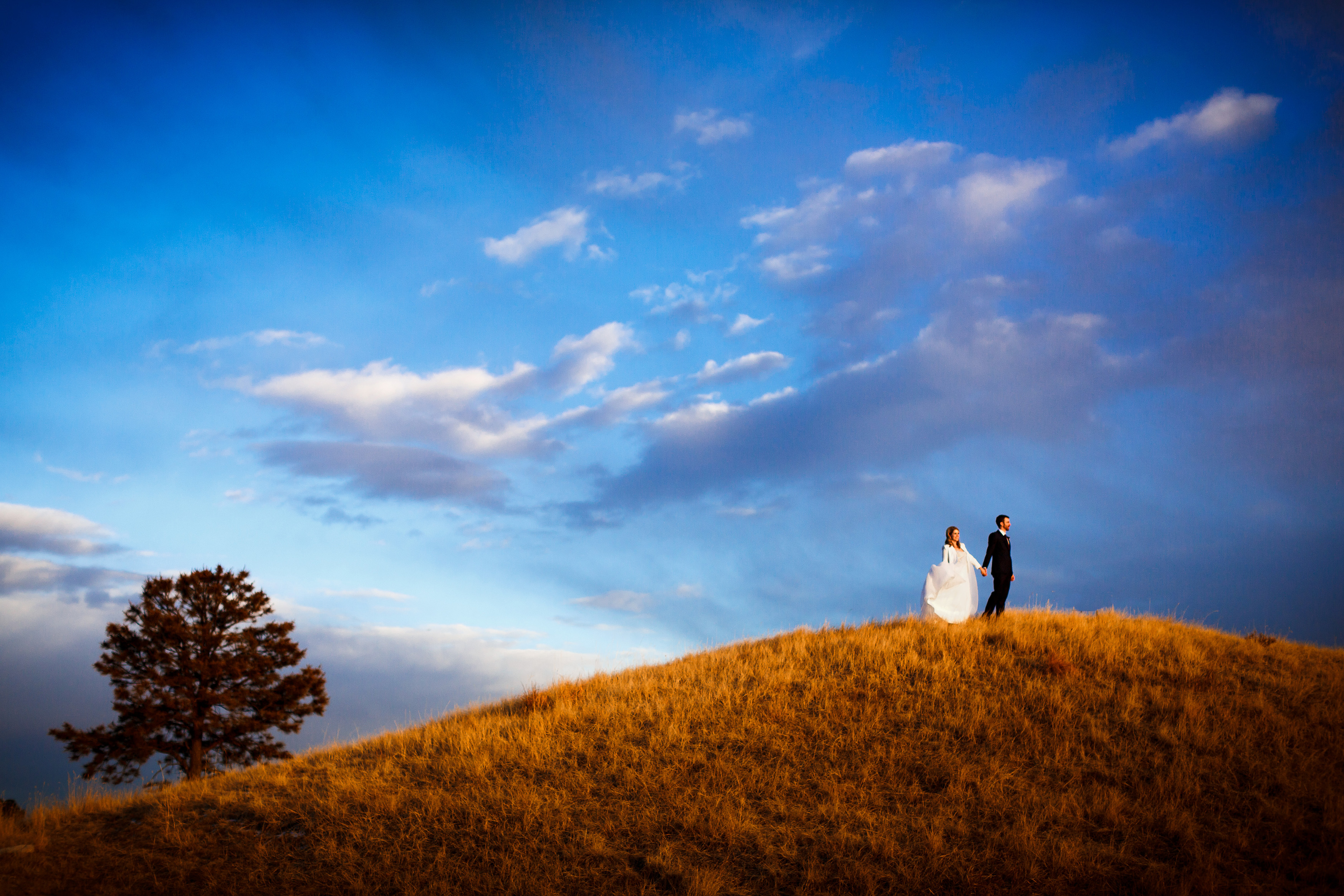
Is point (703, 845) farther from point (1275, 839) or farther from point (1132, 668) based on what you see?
point (1132, 668)

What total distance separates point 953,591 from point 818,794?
361 inches

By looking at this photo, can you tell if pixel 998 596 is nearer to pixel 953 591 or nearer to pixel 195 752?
pixel 953 591

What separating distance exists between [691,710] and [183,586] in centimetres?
2585

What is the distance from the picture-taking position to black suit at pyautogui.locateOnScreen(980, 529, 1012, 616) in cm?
1747

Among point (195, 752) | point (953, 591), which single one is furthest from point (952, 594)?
point (195, 752)

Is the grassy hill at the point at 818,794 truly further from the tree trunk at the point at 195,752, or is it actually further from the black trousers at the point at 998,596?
the tree trunk at the point at 195,752

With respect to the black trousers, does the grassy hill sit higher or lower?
lower

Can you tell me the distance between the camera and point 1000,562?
1758 centimetres

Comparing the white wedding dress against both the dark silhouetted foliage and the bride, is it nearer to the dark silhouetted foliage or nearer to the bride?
the bride

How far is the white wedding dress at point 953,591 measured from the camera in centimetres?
1812

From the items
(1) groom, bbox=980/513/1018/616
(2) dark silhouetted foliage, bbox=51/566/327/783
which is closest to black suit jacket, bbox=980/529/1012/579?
(1) groom, bbox=980/513/1018/616

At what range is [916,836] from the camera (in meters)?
9.50

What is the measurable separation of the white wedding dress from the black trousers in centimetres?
33

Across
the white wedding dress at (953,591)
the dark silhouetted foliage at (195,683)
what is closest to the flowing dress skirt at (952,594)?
the white wedding dress at (953,591)
